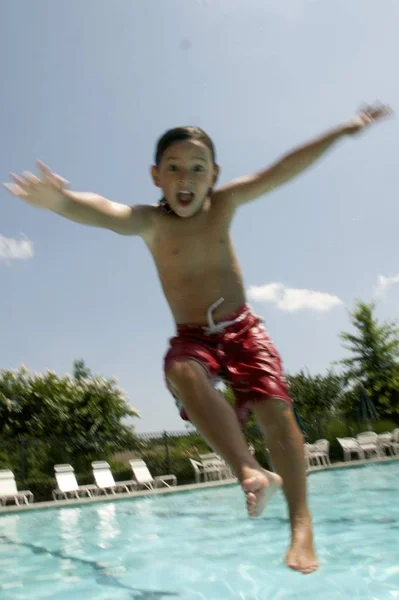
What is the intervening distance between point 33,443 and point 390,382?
556 inches

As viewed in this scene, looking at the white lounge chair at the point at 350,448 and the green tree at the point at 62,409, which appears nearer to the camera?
the white lounge chair at the point at 350,448

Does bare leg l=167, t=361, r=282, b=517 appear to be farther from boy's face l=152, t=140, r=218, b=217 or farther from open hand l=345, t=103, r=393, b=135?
open hand l=345, t=103, r=393, b=135

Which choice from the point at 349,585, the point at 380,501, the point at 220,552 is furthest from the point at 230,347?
the point at 380,501

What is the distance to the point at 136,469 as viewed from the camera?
16203 millimetres

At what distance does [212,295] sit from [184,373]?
0.42 m

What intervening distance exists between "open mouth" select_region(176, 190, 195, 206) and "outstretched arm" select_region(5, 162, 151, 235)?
273 millimetres

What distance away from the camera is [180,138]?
8.27 ft

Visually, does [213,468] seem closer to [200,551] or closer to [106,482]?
[106,482]

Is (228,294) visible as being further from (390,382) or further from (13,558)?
(390,382)

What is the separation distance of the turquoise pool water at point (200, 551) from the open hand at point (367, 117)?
4194 mm

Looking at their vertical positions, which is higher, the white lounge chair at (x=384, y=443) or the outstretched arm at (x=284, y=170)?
the outstretched arm at (x=284, y=170)

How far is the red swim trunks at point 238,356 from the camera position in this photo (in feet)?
8.39

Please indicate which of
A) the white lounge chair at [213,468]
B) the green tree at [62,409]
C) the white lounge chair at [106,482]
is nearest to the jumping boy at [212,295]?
the white lounge chair at [106,482]

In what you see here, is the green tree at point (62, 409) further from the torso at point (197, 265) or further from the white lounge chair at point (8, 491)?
the torso at point (197, 265)
